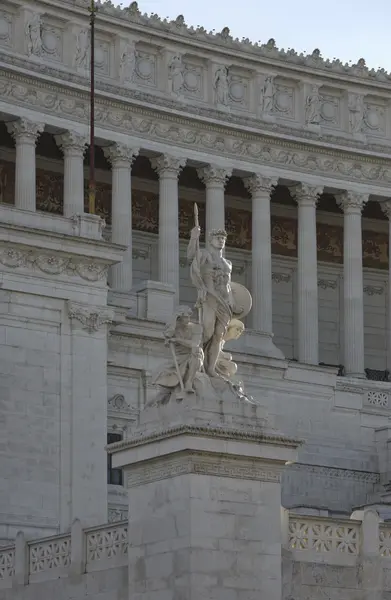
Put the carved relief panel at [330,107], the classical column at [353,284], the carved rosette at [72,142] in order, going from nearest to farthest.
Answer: the carved rosette at [72,142] → the classical column at [353,284] → the carved relief panel at [330,107]

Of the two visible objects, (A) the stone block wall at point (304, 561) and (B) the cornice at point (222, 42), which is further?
(B) the cornice at point (222, 42)

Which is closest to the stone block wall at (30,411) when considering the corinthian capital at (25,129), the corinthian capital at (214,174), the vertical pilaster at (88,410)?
the vertical pilaster at (88,410)

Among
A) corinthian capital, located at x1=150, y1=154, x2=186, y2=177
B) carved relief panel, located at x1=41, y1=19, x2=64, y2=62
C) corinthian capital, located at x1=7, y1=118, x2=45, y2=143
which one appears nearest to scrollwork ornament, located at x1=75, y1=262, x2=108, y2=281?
corinthian capital, located at x1=7, y1=118, x2=45, y2=143

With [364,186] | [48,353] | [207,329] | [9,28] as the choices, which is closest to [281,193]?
[364,186]

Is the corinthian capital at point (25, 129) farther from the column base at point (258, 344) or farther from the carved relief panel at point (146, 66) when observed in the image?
the column base at point (258, 344)

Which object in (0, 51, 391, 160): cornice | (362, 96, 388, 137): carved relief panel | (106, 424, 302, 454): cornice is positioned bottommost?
(106, 424, 302, 454): cornice

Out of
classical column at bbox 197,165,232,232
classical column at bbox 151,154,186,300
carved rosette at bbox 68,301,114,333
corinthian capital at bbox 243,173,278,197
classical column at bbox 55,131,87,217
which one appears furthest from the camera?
corinthian capital at bbox 243,173,278,197

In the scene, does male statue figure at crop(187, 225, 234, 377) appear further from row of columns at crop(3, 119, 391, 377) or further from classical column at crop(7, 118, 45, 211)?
classical column at crop(7, 118, 45, 211)

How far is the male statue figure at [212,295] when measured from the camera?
34.8 m

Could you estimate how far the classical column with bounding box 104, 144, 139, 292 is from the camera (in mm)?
75312

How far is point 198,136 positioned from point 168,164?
7.44ft

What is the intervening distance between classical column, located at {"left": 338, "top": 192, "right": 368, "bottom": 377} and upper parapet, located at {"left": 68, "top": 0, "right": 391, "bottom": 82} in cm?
584

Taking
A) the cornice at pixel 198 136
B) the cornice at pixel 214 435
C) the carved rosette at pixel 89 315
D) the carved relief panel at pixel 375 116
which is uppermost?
the carved relief panel at pixel 375 116

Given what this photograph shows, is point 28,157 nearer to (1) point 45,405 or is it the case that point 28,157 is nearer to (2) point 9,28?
(2) point 9,28
